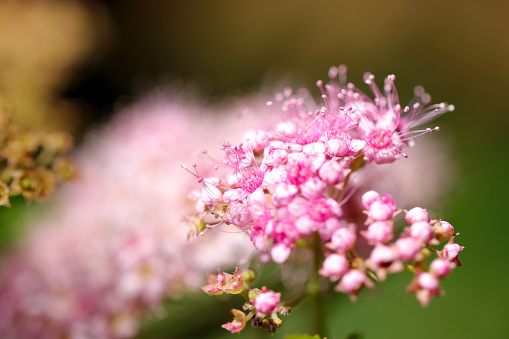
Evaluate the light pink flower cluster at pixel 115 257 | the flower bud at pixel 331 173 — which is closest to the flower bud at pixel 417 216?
the flower bud at pixel 331 173

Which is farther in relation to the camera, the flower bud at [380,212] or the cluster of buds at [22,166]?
the cluster of buds at [22,166]

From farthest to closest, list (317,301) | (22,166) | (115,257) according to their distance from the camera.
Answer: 1. (115,257)
2. (22,166)
3. (317,301)

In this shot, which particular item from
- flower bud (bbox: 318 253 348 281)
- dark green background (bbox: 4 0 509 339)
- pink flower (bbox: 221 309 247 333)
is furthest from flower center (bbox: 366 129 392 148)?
dark green background (bbox: 4 0 509 339)

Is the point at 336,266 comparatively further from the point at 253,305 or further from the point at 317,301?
the point at 317,301

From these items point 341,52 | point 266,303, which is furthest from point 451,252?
point 341,52

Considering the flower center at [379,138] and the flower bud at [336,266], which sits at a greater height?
the flower center at [379,138]

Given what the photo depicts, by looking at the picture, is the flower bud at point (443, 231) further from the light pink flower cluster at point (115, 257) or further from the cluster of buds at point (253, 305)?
the light pink flower cluster at point (115, 257)

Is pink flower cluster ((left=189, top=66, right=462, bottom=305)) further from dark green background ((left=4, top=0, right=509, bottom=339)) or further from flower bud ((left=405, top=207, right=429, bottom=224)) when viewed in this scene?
dark green background ((left=4, top=0, right=509, bottom=339))
